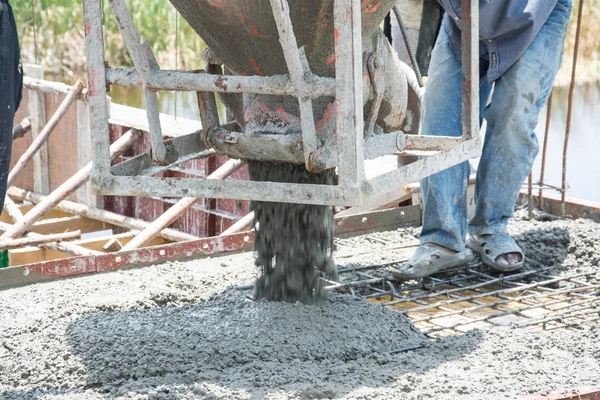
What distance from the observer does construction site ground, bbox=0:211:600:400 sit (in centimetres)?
305

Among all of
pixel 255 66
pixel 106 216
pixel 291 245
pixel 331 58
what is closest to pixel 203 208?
pixel 106 216

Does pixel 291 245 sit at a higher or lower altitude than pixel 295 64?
lower

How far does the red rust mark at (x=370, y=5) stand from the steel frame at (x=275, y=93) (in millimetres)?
298

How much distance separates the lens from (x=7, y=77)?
145 inches

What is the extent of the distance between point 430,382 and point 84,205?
184 inches

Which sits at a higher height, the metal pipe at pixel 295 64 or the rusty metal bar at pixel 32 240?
the metal pipe at pixel 295 64

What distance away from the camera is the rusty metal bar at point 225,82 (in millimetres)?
3012

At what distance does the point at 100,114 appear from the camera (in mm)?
3150

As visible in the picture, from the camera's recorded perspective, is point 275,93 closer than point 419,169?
Yes

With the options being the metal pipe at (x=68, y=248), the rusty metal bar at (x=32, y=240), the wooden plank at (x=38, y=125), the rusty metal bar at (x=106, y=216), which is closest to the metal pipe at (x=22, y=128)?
the wooden plank at (x=38, y=125)

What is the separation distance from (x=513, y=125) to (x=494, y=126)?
11 centimetres

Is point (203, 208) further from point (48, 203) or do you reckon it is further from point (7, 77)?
point (7, 77)

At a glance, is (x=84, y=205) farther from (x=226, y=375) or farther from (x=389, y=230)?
(x=226, y=375)

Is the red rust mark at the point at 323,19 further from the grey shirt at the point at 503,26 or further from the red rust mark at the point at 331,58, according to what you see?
the grey shirt at the point at 503,26
